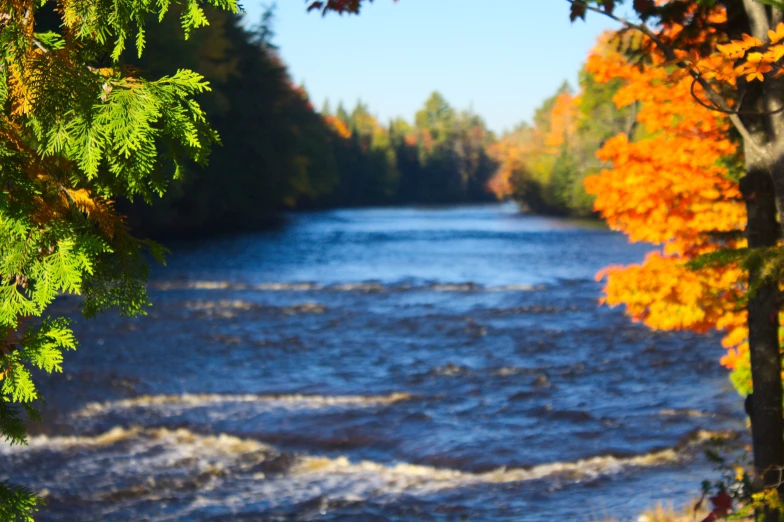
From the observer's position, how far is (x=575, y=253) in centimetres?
3659

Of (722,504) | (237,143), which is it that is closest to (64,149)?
(722,504)

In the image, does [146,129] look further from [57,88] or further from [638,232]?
[638,232]

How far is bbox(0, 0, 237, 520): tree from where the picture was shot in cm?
278

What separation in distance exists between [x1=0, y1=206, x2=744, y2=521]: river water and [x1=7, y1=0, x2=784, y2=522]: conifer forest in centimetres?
6

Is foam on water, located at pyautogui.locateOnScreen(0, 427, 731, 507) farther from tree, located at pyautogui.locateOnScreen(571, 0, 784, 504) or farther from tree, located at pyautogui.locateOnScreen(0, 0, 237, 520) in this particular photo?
tree, located at pyautogui.locateOnScreen(0, 0, 237, 520)

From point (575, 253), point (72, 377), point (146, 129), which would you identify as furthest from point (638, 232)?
point (575, 253)

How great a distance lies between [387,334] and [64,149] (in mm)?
16420

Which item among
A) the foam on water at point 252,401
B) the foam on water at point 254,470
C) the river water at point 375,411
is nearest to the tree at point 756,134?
the river water at point 375,411

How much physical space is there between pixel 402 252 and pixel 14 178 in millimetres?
34912

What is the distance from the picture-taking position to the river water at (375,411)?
9.65 metres

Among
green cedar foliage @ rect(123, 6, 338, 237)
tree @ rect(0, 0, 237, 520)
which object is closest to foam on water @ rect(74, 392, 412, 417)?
tree @ rect(0, 0, 237, 520)

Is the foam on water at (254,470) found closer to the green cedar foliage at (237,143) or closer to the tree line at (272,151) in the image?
the tree line at (272,151)

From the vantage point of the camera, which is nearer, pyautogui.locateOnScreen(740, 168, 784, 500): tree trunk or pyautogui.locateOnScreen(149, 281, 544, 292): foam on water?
pyautogui.locateOnScreen(740, 168, 784, 500): tree trunk

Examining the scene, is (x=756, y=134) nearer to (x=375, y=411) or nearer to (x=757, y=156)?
(x=757, y=156)
